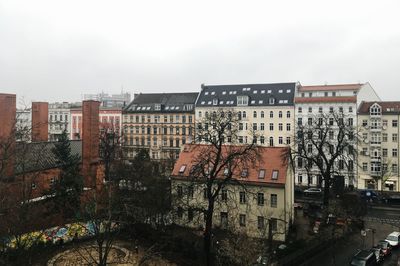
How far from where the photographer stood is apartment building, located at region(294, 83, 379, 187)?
200 feet

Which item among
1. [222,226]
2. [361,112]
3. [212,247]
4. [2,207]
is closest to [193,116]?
[361,112]

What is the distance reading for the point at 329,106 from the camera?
64.1m

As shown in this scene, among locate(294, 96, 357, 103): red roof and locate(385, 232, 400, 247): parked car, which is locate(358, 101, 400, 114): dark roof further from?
locate(385, 232, 400, 247): parked car

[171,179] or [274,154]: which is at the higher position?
[274,154]

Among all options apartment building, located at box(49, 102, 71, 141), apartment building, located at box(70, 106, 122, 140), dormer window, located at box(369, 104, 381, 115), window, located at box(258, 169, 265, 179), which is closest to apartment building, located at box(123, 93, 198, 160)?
apartment building, located at box(70, 106, 122, 140)

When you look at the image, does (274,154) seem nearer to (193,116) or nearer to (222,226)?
(222,226)

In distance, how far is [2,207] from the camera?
56.4 feet

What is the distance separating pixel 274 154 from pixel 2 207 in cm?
2483

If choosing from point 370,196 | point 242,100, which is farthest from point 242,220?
point 242,100

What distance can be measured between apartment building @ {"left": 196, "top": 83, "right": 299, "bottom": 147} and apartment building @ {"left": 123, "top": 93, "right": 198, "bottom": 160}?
3.68 m

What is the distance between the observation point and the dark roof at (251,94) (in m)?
69.6

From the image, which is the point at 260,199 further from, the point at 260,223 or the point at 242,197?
the point at 260,223

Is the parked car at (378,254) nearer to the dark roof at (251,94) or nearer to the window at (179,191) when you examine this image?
the window at (179,191)

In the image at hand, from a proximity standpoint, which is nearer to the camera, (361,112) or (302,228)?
(302,228)
